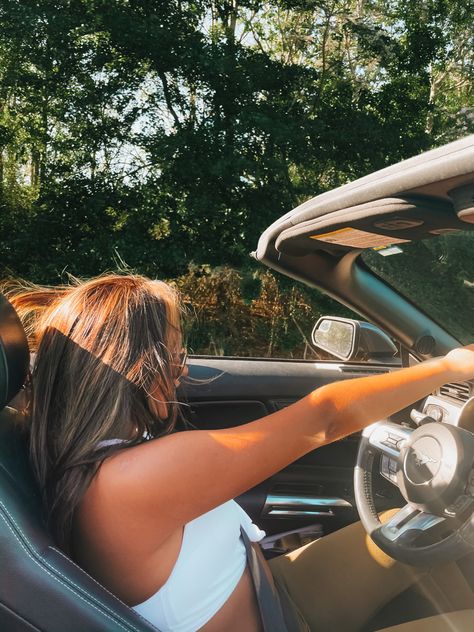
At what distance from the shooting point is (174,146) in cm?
1099

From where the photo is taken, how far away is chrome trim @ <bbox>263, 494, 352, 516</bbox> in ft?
9.52

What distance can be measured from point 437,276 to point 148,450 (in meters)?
1.39

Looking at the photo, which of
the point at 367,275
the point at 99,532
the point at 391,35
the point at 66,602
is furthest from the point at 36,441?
the point at 391,35

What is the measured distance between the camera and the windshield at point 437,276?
2.05 meters

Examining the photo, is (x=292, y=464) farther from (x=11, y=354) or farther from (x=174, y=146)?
(x=174, y=146)

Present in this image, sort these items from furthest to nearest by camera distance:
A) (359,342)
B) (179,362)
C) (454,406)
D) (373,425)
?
(359,342), (373,425), (454,406), (179,362)

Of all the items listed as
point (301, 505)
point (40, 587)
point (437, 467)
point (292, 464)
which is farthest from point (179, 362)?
point (301, 505)

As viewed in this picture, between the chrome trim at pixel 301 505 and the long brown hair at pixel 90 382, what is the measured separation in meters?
1.60

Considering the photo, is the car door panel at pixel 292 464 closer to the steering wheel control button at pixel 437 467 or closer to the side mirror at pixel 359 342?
the side mirror at pixel 359 342

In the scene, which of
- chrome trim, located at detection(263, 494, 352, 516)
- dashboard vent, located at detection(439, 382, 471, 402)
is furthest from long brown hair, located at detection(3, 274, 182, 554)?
chrome trim, located at detection(263, 494, 352, 516)

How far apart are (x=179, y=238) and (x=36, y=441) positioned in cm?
978

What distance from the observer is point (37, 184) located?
37.7ft

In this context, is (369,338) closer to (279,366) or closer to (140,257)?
(279,366)

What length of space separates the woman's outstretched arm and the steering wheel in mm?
475
